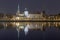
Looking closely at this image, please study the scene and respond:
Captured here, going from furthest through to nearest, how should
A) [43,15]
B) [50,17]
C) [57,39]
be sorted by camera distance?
[43,15], [50,17], [57,39]

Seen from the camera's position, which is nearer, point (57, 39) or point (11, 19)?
point (57, 39)

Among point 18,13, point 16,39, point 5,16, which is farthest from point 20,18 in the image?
point 16,39

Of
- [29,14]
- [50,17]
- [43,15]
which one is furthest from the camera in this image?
[29,14]

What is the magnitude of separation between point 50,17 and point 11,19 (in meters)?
7.23

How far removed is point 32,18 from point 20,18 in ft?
7.75

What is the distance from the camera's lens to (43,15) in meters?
41.6

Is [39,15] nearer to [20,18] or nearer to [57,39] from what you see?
[20,18]

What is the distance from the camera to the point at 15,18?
42.8 m

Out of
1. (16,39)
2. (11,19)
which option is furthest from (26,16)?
(16,39)

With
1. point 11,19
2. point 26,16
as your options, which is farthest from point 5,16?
point 26,16

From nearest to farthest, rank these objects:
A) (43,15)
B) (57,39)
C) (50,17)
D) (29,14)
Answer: (57,39), (50,17), (43,15), (29,14)

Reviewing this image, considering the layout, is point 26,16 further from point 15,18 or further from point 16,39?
point 16,39

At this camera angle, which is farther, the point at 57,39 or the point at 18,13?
the point at 18,13

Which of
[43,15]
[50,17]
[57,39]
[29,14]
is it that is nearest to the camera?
[57,39]
